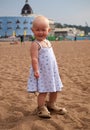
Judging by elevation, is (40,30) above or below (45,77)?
above

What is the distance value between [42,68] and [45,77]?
0.40 ft

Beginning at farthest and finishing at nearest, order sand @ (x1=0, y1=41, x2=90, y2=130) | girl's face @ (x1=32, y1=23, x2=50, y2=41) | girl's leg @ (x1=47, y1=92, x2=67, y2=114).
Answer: girl's leg @ (x1=47, y1=92, x2=67, y2=114) < girl's face @ (x1=32, y1=23, x2=50, y2=41) < sand @ (x1=0, y1=41, x2=90, y2=130)

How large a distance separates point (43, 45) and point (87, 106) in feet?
4.01

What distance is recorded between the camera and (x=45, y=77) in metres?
3.65

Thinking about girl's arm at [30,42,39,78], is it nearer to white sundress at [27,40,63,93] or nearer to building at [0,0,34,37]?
white sundress at [27,40,63,93]

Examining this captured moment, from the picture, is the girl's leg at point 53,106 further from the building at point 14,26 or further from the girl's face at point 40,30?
the building at point 14,26

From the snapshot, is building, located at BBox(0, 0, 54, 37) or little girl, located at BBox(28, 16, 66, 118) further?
building, located at BBox(0, 0, 54, 37)

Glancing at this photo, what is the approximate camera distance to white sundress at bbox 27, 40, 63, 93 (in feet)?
11.9

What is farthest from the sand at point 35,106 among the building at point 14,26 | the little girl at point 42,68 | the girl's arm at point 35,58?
the building at point 14,26

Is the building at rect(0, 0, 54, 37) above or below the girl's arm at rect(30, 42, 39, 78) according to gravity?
below

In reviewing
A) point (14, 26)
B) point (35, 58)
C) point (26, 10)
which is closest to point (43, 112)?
point (35, 58)

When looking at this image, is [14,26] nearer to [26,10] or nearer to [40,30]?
[26,10]

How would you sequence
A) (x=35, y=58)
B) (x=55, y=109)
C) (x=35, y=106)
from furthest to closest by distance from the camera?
(x=35, y=106), (x=55, y=109), (x=35, y=58)

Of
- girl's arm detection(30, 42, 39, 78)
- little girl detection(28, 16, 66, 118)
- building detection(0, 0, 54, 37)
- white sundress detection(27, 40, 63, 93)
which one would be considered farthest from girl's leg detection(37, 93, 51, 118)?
building detection(0, 0, 54, 37)
